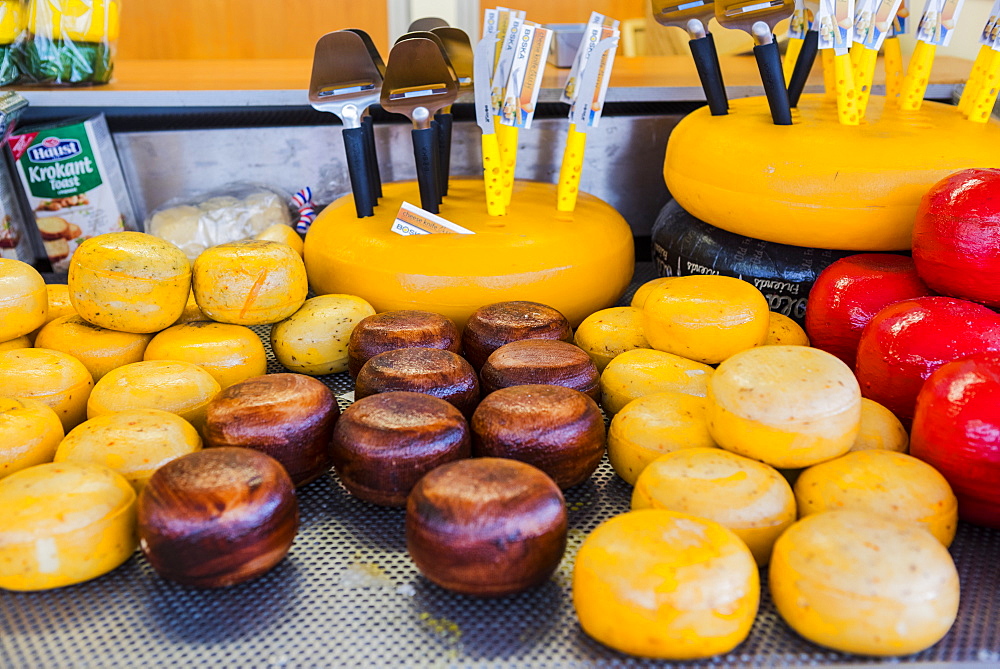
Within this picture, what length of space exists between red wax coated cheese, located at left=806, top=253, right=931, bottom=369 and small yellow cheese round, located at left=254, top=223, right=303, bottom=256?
948 millimetres

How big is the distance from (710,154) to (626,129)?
47 centimetres

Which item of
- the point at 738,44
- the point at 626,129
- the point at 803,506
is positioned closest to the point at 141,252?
the point at 803,506

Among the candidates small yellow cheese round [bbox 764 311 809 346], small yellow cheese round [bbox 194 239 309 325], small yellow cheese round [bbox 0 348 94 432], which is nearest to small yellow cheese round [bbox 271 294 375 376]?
small yellow cheese round [bbox 194 239 309 325]

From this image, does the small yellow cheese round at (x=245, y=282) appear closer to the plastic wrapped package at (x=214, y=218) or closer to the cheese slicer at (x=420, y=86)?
the cheese slicer at (x=420, y=86)

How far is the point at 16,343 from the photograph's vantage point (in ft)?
3.75

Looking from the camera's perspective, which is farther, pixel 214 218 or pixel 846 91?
pixel 214 218

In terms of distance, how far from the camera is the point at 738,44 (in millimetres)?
2527

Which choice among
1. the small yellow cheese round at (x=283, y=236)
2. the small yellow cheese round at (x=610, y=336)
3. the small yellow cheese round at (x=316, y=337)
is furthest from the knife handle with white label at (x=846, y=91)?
the small yellow cheese round at (x=283, y=236)

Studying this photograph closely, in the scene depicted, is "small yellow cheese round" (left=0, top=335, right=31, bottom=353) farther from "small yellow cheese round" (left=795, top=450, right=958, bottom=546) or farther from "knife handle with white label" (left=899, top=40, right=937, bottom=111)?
"knife handle with white label" (left=899, top=40, right=937, bottom=111)

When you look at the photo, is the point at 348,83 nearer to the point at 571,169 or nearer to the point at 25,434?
the point at 571,169

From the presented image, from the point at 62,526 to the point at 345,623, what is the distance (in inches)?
11.3

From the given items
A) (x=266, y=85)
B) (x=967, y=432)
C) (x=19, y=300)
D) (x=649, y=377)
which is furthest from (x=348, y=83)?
(x=967, y=432)

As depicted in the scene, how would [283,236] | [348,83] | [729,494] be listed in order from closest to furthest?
[729,494] < [348,83] < [283,236]

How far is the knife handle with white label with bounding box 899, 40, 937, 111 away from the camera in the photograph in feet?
4.54
